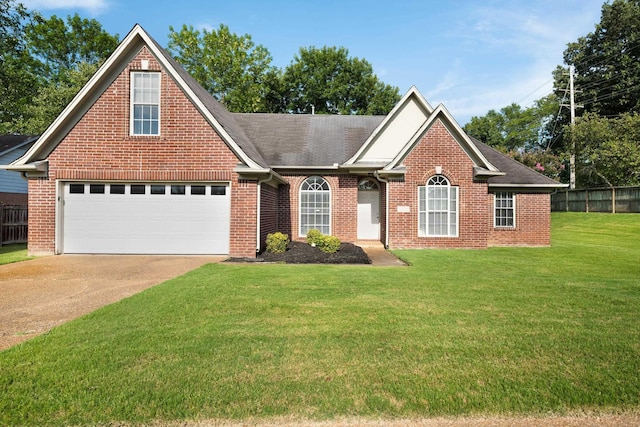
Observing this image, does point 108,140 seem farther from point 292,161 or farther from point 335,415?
point 335,415

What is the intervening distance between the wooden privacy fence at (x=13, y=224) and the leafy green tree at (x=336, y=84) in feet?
85.4

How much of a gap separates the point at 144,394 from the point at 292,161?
13.7 m

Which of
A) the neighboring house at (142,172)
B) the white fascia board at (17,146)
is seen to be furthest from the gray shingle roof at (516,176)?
the white fascia board at (17,146)

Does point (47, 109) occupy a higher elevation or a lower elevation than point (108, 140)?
higher

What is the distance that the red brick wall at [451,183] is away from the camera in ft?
48.4

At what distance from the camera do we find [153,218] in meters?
12.9

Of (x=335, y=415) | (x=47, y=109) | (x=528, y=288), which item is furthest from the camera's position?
(x=47, y=109)

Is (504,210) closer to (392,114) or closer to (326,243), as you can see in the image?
(392,114)

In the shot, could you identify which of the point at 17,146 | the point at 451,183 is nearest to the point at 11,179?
the point at 17,146

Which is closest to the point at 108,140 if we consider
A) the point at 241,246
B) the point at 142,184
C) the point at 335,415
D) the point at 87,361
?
the point at 142,184

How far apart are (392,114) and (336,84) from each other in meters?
22.3

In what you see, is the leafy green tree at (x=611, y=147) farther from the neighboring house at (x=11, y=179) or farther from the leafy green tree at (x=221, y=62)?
the neighboring house at (x=11, y=179)

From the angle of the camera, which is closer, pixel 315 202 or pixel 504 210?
pixel 504 210

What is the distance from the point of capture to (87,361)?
157 inches
